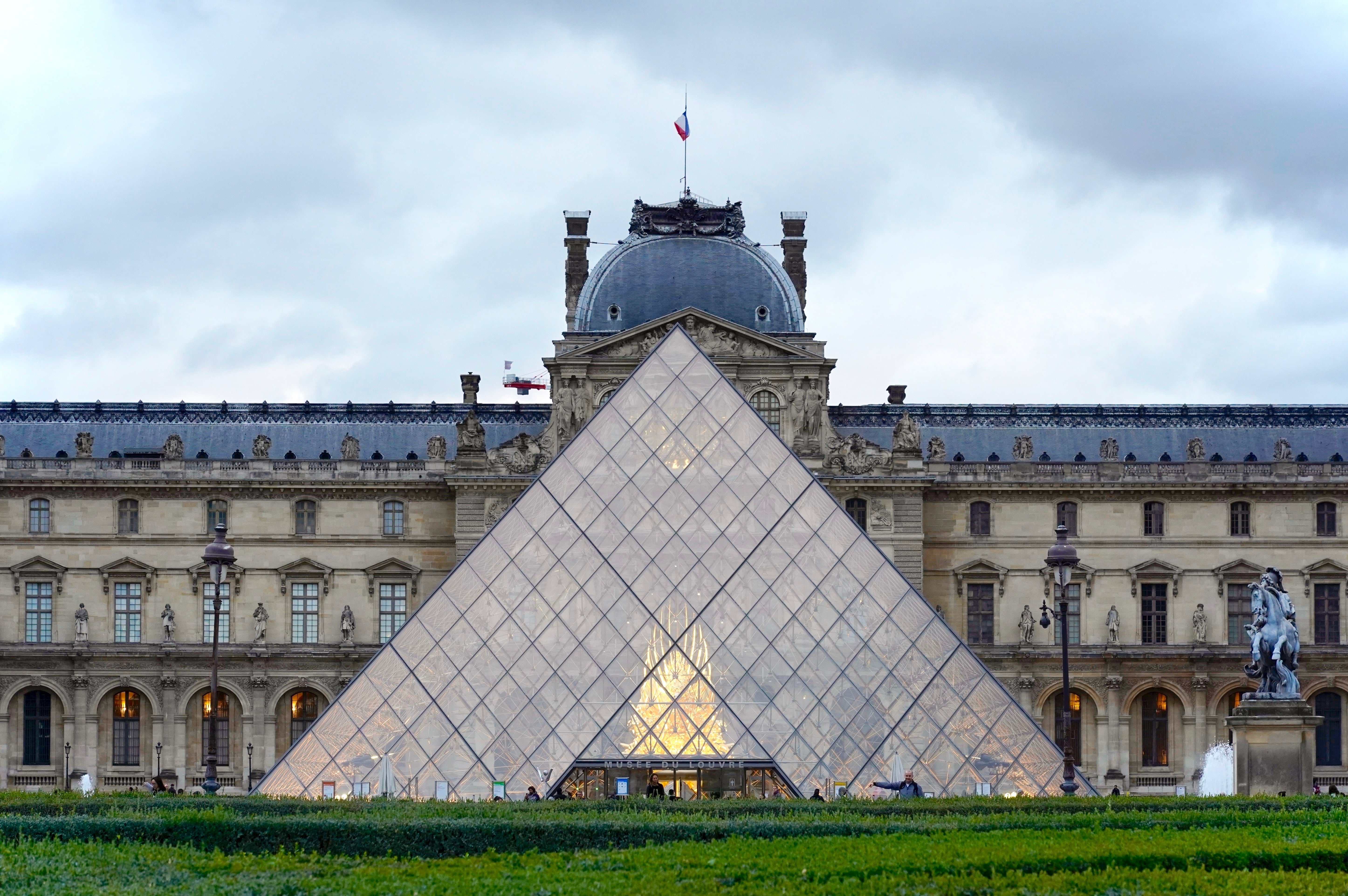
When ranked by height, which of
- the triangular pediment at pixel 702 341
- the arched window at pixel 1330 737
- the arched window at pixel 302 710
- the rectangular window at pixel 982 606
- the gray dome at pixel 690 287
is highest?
the gray dome at pixel 690 287

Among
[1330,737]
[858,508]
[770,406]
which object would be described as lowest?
[1330,737]

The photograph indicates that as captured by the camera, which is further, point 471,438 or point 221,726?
point 221,726

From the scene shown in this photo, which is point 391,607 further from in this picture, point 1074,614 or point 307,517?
point 1074,614

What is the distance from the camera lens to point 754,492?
3103cm

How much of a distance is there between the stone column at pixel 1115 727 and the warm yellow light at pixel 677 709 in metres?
22.3

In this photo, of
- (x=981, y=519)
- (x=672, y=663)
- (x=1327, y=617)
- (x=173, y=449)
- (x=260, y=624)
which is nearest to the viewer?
(x=672, y=663)

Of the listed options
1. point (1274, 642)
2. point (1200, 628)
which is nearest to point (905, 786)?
point (1274, 642)

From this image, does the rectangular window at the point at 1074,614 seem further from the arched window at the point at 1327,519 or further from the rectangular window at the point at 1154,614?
the arched window at the point at 1327,519

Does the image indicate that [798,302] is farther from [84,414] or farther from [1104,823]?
[1104,823]

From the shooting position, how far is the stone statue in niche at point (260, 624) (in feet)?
159

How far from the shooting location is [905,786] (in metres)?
26.2

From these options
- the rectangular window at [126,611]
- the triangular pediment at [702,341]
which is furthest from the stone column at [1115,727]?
the rectangular window at [126,611]

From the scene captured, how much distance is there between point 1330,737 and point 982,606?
868 cm

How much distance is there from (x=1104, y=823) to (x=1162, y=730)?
28.9 meters
